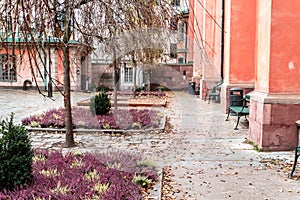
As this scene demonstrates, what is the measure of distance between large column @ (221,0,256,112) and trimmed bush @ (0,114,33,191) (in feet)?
27.4

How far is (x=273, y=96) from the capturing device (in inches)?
234

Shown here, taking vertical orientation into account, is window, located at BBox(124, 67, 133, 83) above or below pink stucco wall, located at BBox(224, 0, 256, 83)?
below

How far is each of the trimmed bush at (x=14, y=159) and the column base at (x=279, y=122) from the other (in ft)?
13.7

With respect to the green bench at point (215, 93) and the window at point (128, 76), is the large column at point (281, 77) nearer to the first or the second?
the green bench at point (215, 93)

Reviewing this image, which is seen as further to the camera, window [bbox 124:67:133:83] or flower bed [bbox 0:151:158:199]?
window [bbox 124:67:133:83]

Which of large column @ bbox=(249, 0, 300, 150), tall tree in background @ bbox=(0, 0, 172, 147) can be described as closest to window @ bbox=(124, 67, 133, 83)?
tall tree in background @ bbox=(0, 0, 172, 147)

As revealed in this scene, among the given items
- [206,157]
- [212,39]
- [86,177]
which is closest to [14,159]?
[86,177]

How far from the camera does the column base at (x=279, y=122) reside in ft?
19.4

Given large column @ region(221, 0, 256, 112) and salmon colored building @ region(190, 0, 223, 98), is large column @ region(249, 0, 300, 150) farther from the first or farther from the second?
salmon colored building @ region(190, 0, 223, 98)

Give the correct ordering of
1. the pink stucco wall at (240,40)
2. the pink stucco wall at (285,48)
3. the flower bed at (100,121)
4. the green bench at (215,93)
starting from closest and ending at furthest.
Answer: the pink stucco wall at (285,48) < the flower bed at (100,121) < the pink stucco wall at (240,40) < the green bench at (215,93)

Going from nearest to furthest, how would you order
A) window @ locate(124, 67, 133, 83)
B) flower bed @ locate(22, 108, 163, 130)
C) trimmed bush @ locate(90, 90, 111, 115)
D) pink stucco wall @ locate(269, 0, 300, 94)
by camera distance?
pink stucco wall @ locate(269, 0, 300, 94) < flower bed @ locate(22, 108, 163, 130) < trimmed bush @ locate(90, 90, 111, 115) < window @ locate(124, 67, 133, 83)

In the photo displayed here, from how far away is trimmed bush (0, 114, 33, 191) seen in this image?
3.54 metres

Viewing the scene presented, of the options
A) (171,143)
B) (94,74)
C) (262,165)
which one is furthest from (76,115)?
(94,74)

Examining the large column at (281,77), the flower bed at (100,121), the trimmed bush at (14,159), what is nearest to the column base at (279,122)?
A: the large column at (281,77)
